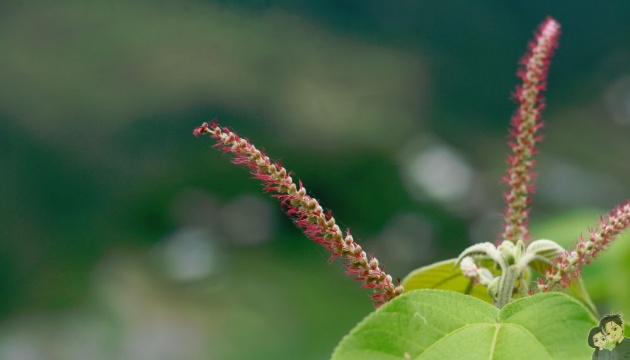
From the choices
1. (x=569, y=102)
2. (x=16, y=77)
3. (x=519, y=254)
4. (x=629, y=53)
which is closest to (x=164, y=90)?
(x=16, y=77)

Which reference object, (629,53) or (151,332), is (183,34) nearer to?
(151,332)

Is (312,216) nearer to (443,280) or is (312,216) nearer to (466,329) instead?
(466,329)

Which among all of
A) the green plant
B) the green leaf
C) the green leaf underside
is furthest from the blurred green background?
the green leaf underside

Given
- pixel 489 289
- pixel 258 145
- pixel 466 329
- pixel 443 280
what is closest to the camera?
pixel 466 329

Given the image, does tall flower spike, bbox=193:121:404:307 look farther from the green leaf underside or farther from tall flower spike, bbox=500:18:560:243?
tall flower spike, bbox=500:18:560:243

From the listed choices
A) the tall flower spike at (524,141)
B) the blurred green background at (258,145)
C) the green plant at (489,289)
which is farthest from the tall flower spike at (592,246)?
the blurred green background at (258,145)

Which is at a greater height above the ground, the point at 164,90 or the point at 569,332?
the point at 164,90

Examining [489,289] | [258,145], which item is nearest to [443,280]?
[489,289]
